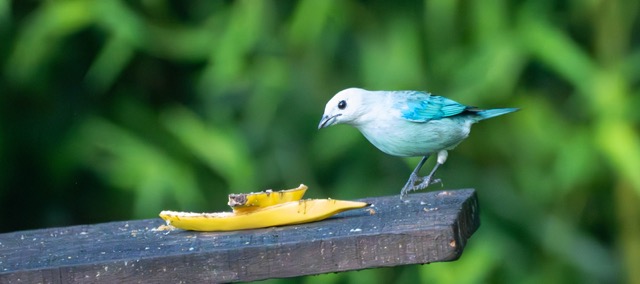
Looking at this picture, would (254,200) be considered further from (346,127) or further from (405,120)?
(346,127)

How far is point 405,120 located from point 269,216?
1.80 feet

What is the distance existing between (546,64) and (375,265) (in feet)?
7.88

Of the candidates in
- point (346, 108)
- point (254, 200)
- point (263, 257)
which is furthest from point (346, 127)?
point (263, 257)

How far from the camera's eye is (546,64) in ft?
13.9

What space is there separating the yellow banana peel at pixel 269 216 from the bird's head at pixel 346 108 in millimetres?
430

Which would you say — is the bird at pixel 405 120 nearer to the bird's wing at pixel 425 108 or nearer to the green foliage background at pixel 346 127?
the bird's wing at pixel 425 108

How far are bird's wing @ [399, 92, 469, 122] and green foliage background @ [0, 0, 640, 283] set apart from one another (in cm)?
138

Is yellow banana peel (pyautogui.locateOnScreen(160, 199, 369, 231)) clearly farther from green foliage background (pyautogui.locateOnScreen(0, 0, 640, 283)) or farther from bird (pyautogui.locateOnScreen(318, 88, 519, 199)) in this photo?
green foliage background (pyautogui.locateOnScreen(0, 0, 640, 283))

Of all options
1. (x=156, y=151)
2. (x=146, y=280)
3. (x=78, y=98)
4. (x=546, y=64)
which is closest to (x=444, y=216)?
(x=146, y=280)

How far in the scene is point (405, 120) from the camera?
2.72 metres

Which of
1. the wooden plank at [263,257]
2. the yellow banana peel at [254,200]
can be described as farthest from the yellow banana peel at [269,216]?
the wooden plank at [263,257]

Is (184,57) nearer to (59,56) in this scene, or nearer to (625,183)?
(59,56)

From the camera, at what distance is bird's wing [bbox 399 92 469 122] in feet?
8.95

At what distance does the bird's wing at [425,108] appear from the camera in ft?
8.95
